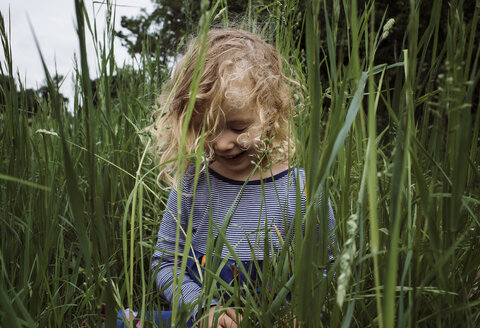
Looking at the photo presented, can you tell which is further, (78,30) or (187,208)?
(187,208)

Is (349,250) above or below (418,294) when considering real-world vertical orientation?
above

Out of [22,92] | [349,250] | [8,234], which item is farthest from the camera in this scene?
[22,92]

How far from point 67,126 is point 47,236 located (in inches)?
42.5

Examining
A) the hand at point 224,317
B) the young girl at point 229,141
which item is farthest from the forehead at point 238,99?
the hand at point 224,317

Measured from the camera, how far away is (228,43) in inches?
56.7

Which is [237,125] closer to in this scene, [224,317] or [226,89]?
[226,89]

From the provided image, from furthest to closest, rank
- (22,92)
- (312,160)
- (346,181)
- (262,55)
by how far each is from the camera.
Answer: (262,55)
(22,92)
(346,181)
(312,160)

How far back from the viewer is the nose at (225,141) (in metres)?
1.20

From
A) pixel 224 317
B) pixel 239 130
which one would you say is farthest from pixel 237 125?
pixel 224 317

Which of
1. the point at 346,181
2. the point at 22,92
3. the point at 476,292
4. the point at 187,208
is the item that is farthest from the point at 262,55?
the point at 476,292

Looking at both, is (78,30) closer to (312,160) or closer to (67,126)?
(312,160)

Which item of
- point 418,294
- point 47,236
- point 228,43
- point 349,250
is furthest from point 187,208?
point 349,250

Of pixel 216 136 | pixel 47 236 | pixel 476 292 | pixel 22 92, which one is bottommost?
pixel 476 292

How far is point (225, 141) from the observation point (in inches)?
47.6
